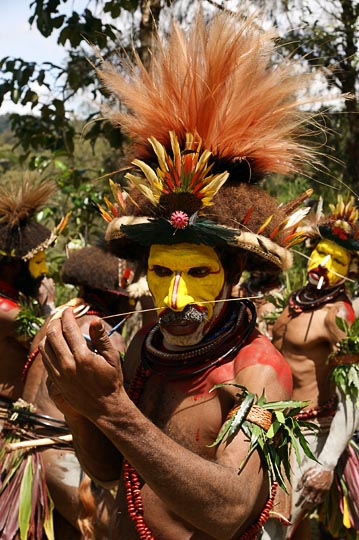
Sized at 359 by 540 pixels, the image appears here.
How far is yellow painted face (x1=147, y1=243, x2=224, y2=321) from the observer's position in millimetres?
2479

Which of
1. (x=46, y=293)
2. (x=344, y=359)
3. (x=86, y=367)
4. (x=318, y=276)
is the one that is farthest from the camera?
(x=46, y=293)

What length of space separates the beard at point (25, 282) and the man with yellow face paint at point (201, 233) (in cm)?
240

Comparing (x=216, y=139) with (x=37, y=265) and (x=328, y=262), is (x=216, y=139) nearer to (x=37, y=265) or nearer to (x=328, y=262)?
(x=328, y=262)

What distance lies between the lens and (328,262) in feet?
16.3

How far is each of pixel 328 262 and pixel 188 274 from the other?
8.67ft

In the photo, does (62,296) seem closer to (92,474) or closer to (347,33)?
(347,33)

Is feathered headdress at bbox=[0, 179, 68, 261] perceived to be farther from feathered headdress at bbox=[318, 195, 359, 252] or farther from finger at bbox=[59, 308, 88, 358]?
finger at bbox=[59, 308, 88, 358]

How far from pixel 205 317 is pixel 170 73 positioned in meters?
0.86

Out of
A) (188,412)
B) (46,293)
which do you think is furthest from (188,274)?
(46,293)

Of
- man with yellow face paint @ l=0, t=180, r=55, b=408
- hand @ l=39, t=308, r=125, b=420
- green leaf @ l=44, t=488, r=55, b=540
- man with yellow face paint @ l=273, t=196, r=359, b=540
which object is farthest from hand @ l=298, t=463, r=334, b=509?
hand @ l=39, t=308, r=125, b=420

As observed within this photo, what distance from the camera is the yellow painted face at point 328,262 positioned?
4.90 meters

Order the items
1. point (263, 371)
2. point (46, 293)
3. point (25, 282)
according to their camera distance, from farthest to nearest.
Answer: point (46, 293)
point (25, 282)
point (263, 371)

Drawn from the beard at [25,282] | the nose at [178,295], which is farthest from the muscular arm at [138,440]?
the beard at [25,282]

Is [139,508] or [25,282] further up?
[139,508]
